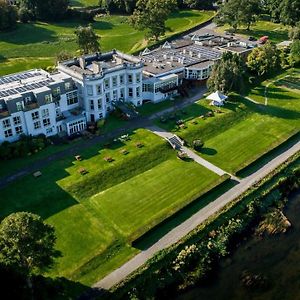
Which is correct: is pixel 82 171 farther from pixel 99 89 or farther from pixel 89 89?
pixel 99 89

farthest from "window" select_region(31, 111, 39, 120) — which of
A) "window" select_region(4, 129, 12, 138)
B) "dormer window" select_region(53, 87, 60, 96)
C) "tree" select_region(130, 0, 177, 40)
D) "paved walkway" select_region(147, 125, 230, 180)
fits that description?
"tree" select_region(130, 0, 177, 40)

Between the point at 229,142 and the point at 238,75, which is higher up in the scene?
the point at 238,75

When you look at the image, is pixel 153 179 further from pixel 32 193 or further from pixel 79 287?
pixel 79 287

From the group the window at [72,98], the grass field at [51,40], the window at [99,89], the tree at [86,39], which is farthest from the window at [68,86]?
the grass field at [51,40]

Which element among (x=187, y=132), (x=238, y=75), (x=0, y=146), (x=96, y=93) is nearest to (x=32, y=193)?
(x=0, y=146)

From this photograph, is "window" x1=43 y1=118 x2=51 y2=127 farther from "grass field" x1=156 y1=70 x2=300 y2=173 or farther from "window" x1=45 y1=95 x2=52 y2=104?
"grass field" x1=156 y1=70 x2=300 y2=173
